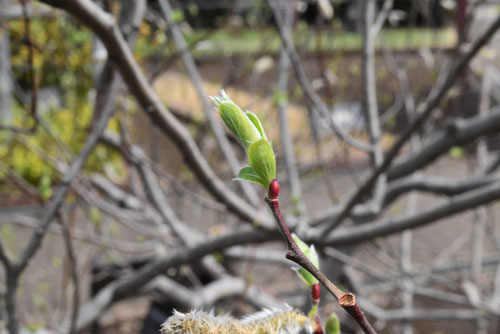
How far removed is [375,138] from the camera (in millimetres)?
2170

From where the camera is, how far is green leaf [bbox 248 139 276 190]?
1.51 ft

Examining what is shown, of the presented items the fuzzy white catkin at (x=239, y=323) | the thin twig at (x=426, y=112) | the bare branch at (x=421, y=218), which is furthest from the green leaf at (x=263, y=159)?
the bare branch at (x=421, y=218)

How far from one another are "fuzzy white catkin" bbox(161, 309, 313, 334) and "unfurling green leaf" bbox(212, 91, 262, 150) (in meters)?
0.18

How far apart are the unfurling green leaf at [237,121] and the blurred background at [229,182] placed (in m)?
0.62

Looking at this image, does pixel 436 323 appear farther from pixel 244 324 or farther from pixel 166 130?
pixel 244 324

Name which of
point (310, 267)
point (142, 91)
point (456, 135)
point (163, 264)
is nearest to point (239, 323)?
point (310, 267)

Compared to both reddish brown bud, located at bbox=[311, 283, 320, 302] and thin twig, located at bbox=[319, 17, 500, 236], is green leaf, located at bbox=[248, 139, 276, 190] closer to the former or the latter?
reddish brown bud, located at bbox=[311, 283, 320, 302]

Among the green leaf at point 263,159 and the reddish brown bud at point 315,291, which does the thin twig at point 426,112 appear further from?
the green leaf at point 263,159

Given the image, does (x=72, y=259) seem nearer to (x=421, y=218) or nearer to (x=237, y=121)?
(x=421, y=218)

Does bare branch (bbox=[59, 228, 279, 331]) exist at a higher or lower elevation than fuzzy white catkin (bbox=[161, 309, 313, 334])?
higher

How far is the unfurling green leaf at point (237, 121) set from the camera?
464mm

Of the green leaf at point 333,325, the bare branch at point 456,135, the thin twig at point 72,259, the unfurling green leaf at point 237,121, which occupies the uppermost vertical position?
the bare branch at point 456,135

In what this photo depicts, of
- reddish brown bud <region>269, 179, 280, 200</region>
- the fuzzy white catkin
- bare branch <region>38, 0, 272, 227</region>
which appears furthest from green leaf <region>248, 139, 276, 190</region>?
bare branch <region>38, 0, 272, 227</region>

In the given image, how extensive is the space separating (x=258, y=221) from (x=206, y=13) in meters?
9.38
